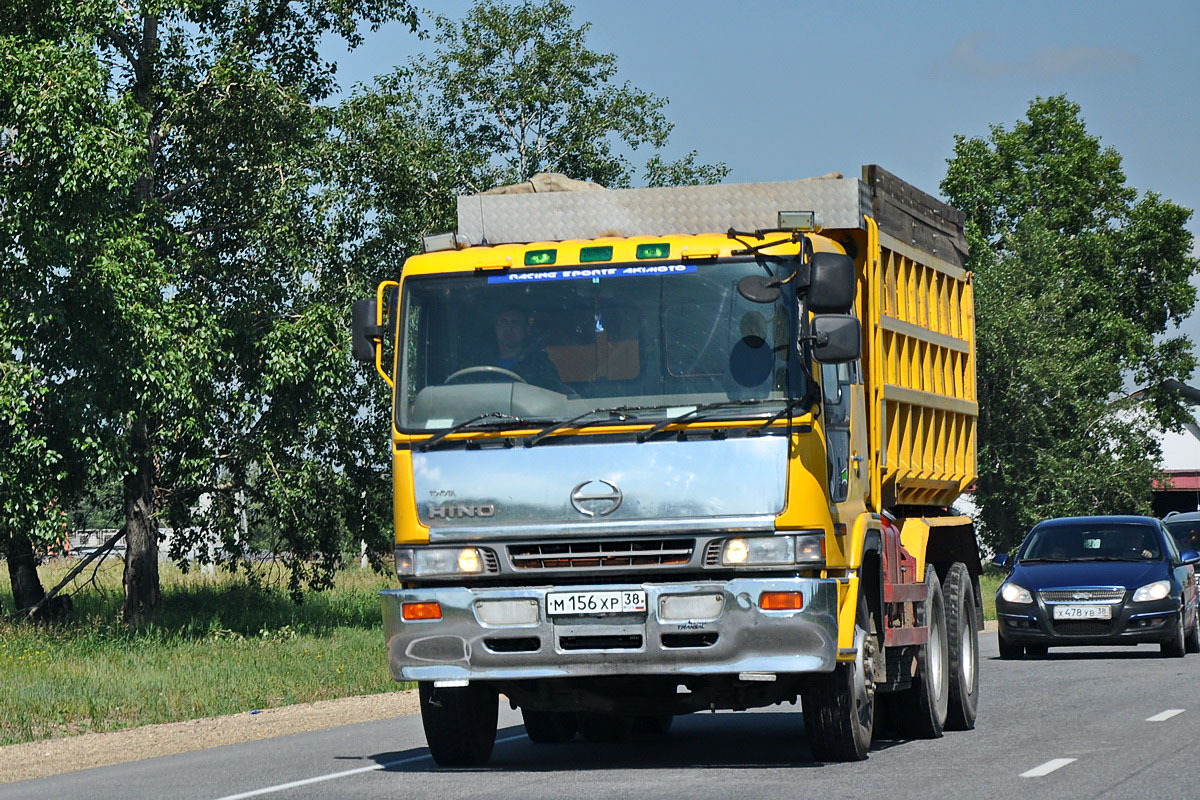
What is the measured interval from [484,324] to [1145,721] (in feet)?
19.9

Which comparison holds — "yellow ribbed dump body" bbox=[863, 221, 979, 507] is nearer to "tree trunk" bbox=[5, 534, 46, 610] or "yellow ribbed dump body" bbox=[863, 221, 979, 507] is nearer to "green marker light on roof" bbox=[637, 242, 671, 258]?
"green marker light on roof" bbox=[637, 242, 671, 258]

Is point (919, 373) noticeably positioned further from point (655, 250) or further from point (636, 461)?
point (636, 461)

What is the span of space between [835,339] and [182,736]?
746 cm

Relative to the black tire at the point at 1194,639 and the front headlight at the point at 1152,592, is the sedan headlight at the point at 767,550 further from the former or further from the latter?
the black tire at the point at 1194,639

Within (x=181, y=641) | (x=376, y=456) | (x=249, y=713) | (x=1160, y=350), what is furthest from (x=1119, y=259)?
(x=249, y=713)

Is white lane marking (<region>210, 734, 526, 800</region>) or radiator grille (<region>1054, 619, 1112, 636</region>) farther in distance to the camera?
radiator grille (<region>1054, 619, 1112, 636</region>)

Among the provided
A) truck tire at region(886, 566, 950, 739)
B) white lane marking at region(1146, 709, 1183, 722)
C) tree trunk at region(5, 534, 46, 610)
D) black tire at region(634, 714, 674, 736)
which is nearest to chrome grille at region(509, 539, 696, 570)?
truck tire at region(886, 566, 950, 739)

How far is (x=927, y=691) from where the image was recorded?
12.6m

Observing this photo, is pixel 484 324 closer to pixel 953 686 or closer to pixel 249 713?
pixel 953 686

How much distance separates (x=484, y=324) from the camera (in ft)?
34.3

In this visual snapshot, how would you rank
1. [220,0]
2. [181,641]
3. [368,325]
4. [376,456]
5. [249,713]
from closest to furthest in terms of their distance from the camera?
[368,325] < [249,713] < [181,641] < [220,0] < [376,456]

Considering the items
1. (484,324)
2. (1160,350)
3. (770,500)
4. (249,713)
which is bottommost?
(249,713)

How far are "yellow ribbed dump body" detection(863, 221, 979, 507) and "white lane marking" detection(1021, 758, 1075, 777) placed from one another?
6.36 feet

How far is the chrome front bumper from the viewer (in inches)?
389
